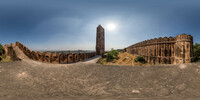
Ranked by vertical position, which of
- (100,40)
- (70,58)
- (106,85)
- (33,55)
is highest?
(100,40)

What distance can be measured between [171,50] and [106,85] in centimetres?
1062

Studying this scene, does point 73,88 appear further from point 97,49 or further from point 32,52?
point 97,49

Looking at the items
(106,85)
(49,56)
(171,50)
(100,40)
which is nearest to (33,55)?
(49,56)

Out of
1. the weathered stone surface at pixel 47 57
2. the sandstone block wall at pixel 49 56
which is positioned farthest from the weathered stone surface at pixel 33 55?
the weathered stone surface at pixel 47 57

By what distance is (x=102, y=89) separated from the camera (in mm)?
3693

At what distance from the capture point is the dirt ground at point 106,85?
317 cm

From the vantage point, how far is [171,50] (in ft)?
33.8

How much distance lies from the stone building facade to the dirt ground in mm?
4844

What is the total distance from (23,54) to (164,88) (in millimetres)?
15663

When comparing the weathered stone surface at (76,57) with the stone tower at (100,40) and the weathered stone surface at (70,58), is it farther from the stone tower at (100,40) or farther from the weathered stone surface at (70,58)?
the stone tower at (100,40)

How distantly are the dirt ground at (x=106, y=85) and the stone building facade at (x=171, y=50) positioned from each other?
484cm

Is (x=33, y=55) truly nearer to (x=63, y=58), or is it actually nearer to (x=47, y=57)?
(x=47, y=57)

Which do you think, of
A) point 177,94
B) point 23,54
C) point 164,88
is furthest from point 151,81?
point 23,54

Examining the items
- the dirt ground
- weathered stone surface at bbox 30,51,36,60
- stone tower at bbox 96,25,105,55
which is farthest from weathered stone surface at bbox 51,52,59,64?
stone tower at bbox 96,25,105,55
